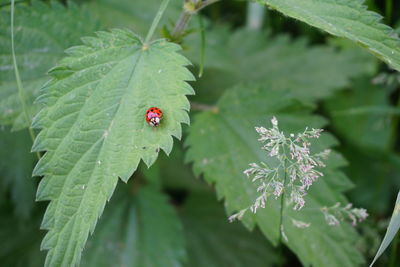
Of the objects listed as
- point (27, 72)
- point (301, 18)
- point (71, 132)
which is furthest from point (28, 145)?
point (301, 18)

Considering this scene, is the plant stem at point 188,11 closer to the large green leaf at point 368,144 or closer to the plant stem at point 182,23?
the plant stem at point 182,23

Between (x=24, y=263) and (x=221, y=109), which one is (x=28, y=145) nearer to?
(x=24, y=263)

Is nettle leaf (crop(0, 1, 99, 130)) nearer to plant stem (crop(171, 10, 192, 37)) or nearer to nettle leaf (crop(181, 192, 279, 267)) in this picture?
plant stem (crop(171, 10, 192, 37))

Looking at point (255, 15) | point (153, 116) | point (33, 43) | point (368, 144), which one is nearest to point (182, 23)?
point (153, 116)

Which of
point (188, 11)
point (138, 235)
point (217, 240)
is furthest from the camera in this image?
point (217, 240)

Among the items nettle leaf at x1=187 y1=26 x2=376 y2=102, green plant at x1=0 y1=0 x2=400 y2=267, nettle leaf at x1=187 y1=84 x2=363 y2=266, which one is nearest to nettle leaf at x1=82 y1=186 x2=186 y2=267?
green plant at x1=0 y1=0 x2=400 y2=267

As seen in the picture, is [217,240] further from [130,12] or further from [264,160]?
[130,12]

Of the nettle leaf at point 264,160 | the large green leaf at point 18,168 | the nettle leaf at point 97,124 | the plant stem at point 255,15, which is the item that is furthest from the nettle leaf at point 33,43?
the plant stem at point 255,15
